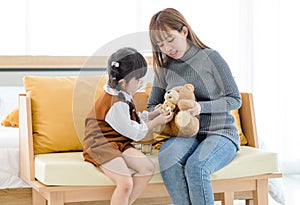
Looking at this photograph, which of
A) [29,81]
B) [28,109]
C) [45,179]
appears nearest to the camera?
[45,179]

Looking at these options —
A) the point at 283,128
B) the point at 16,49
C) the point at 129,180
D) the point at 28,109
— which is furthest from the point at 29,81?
the point at 283,128

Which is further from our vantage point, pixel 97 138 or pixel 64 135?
pixel 64 135

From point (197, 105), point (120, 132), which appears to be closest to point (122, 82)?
point (120, 132)

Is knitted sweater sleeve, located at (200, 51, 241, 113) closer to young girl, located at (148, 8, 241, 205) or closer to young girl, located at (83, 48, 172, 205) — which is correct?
young girl, located at (148, 8, 241, 205)

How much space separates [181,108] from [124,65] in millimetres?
242

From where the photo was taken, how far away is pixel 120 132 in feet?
6.38

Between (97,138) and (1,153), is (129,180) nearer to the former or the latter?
(97,138)

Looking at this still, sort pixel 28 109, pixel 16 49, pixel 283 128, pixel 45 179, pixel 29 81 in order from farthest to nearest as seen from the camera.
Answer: pixel 283 128 < pixel 16 49 < pixel 29 81 < pixel 28 109 < pixel 45 179

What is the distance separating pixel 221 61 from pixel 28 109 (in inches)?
27.5

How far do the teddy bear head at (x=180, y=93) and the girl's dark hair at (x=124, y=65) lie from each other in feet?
0.46

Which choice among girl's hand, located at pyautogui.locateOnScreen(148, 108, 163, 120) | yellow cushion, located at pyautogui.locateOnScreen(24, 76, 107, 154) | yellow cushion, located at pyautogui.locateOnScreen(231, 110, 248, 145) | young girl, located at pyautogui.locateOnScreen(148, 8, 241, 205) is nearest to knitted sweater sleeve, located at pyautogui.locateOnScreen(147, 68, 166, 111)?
young girl, located at pyautogui.locateOnScreen(148, 8, 241, 205)

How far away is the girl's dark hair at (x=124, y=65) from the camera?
1.96 metres

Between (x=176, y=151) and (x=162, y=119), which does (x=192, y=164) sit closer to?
(x=176, y=151)

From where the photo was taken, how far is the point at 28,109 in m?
2.07
